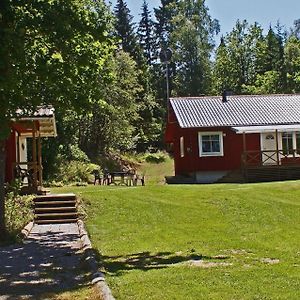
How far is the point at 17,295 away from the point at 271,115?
89.4 ft

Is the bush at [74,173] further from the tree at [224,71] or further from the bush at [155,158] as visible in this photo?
the tree at [224,71]

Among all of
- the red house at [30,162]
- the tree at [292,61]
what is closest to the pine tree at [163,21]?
the tree at [292,61]

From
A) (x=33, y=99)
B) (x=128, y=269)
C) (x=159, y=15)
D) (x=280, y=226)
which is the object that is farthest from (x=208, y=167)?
(x=159, y=15)

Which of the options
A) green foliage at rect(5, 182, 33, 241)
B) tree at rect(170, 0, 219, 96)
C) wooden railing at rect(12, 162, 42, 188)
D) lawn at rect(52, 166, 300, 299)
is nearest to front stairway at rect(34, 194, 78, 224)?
green foliage at rect(5, 182, 33, 241)

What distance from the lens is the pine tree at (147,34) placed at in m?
75.5

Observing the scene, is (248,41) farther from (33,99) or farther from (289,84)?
(33,99)

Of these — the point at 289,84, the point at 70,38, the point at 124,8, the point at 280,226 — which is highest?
the point at 124,8

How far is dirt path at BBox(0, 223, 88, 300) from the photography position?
8.11 meters

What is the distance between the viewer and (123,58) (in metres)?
47.3

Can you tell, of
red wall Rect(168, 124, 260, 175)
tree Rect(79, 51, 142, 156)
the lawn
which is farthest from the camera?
tree Rect(79, 51, 142, 156)

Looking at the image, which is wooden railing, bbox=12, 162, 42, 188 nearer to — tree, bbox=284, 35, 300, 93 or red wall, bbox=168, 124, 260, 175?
red wall, bbox=168, 124, 260, 175

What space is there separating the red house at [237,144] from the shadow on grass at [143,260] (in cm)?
1840

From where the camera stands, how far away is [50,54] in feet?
45.6

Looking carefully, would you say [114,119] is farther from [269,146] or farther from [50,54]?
[50,54]
